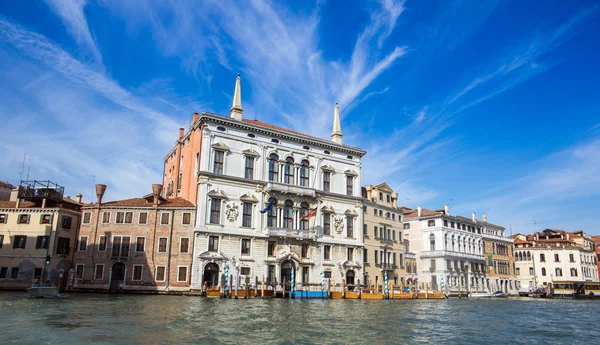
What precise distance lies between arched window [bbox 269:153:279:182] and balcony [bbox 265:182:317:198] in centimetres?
129

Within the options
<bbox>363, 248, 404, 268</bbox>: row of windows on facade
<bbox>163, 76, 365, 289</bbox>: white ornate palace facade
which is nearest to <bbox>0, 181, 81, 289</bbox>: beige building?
<bbox>163, 76, 365, 289</bbox>: white ornate palace facade

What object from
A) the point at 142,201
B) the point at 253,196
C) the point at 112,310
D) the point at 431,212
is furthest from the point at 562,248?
the point at 112,310

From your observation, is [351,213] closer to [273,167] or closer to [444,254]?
[273,167]

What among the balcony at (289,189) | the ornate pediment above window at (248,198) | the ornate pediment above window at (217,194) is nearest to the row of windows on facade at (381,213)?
the balcony at (289,189)

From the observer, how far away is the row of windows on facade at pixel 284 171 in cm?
3728

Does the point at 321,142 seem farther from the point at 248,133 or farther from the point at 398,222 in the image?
the point at 398,222

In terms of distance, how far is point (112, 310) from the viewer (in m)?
20.3

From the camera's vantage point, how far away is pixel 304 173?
41.5 metres

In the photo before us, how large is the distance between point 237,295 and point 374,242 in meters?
18.1

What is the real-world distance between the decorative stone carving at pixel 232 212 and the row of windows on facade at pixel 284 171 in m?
2.65

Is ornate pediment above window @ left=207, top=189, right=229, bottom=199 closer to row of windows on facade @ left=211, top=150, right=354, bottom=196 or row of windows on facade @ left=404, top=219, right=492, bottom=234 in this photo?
row of windows on facade @ left=211, top=150, right=354, bottom=196

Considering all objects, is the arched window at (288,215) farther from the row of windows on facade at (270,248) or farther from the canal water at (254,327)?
the canal water at (254,327)

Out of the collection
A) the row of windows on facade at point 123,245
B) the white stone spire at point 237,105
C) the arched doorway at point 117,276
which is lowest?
the arched doorway at point 117,276

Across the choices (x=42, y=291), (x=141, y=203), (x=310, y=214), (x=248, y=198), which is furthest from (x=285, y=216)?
(x=42, y=291)
